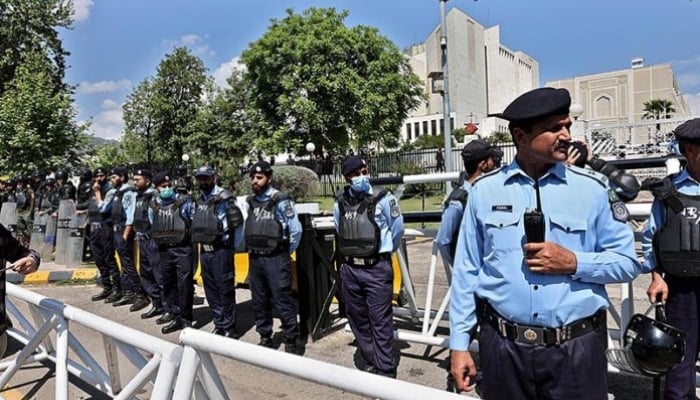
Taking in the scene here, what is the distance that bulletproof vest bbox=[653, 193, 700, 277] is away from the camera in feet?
9.53

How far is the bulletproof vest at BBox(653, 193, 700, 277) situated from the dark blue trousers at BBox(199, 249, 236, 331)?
156 inches

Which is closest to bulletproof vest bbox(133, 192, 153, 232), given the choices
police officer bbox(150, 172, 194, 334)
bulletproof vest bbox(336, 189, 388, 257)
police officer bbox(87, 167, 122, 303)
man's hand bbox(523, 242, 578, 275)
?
police officer bbox(150, 172, 194, 334)

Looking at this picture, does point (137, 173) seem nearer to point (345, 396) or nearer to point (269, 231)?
point (269, 231)

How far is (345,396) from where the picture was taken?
3973 millimetres

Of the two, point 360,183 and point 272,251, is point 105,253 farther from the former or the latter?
point 360,183

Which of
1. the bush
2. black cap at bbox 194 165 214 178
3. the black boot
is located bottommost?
the black boot

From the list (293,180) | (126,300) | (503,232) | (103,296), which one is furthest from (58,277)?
(293,180)

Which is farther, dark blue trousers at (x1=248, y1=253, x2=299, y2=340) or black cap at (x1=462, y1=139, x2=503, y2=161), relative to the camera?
dark blue trousers at (x1=248, y1=253, x2=299, y2=340)

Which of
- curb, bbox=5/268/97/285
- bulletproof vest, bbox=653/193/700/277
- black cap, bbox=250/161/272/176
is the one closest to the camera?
bulletproof vest, bbox=653/193/700/277

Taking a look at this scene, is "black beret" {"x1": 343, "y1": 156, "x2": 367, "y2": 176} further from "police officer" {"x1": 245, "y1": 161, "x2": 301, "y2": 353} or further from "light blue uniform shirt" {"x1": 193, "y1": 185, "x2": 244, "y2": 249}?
"light blue uniform shirt" {"x1": 193, "y1": 185, "x2": 244, "y2": 249}

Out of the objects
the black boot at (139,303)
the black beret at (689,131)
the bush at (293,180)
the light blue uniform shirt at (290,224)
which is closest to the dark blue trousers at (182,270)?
the black boot at (139,303)

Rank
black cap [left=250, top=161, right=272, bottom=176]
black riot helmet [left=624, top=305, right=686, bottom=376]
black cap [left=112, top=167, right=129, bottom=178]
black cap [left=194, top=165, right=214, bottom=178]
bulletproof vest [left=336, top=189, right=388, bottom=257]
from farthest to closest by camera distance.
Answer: black cap [left=112, top=167, right=129, bottom=178]
black cap [left=194, top=165, right=214, bottom=178]
black cap [left=250, top=161, right=272, bottom=176]
bulletproof vest [left=336, top=189, right=388, bottom=257]
black riot helmet [left=624, top=305, right=686, bottom=376]

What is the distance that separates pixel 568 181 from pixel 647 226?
1.49 m

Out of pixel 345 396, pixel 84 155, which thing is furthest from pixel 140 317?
pixel 84 155
